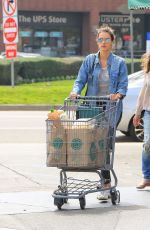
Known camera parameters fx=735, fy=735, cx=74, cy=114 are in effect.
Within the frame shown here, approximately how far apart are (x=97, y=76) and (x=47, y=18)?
56.5 meters

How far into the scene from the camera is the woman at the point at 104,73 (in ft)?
26.7

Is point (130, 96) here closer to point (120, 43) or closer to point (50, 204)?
point (50, 204)

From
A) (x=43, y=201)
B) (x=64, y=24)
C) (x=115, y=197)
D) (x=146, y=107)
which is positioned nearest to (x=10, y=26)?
(x=146, y=107)

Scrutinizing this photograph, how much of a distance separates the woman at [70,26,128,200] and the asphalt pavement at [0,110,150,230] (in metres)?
0.46

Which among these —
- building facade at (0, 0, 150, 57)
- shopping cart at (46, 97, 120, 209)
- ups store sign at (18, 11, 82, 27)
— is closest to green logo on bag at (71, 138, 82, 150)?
Result: shopping cart at (46, 97, 120, 209)

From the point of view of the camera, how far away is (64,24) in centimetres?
6500

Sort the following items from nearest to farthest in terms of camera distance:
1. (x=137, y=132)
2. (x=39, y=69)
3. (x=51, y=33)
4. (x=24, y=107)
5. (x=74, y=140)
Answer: (x=74, y=140)
(x=137, y=132)
(x=24, y=107)
(x=39, y=69)
(x=51, y=33)

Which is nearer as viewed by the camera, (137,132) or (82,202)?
(82,202)

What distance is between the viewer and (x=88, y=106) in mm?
7914

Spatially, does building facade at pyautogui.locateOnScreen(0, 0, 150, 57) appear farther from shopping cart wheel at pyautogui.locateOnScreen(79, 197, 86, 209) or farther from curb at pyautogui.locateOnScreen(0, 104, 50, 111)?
shopping cart wheel at pyautogui.locateOnScreen(79, 197, 86, 209)

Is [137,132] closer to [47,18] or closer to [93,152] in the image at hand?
[93,152]

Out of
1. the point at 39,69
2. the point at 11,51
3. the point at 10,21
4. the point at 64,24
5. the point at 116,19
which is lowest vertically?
the point at 39,69

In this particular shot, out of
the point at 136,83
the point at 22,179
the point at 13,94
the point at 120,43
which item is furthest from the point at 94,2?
the point at 22,179

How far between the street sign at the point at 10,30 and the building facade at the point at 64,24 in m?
37.0
